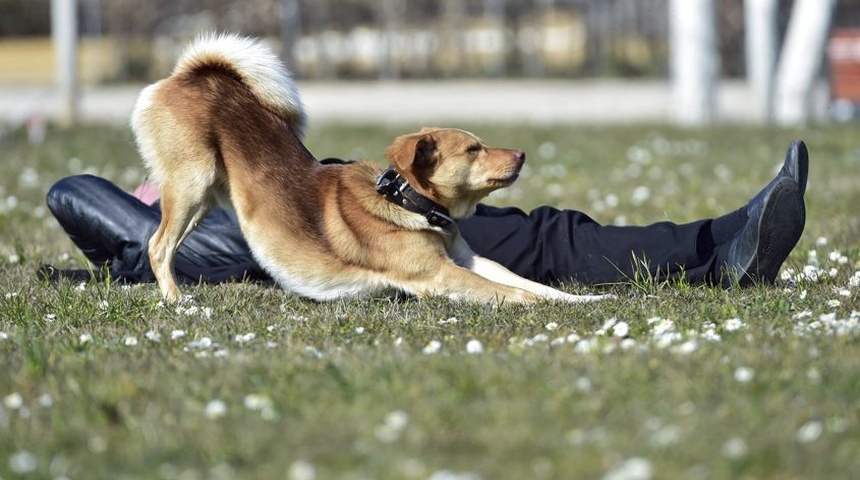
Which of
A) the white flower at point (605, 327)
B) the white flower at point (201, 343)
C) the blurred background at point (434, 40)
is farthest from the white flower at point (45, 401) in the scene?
the blurred background at point (434, 40)

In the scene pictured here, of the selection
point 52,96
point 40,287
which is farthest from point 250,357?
point 52,96

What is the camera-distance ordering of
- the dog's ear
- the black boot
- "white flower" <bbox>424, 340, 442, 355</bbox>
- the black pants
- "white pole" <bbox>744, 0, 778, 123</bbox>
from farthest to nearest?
"white pole" <bbox>744, 0, 778, 123</bbox> < the black pants < the dog's ear < the black boot < "white flower" <bbox>424, 340, 442, 355</bbox>

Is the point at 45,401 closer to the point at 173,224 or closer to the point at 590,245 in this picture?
the point at 173,224

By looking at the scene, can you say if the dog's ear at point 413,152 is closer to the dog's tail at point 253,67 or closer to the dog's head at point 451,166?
the dog's head at point 451,166

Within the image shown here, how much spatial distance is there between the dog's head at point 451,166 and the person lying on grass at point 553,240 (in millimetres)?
439

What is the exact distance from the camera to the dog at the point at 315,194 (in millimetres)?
5414

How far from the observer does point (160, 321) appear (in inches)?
192

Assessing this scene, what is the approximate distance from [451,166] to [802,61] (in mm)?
11968

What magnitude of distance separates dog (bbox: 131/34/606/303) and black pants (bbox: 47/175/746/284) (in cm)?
30

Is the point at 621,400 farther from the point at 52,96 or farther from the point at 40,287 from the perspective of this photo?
the point at 52,96

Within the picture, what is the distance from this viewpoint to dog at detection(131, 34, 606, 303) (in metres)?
5.41

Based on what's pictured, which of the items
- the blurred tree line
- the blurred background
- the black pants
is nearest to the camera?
the black pants

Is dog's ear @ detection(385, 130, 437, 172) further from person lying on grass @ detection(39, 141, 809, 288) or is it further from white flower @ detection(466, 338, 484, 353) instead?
white flower @ detection(466, 338, 484, 353)

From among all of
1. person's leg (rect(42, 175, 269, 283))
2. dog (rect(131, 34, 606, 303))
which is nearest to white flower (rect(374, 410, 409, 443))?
dog (rect(131, 34, 606, 303))
